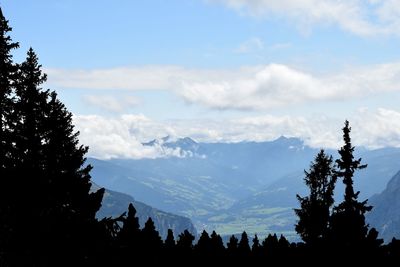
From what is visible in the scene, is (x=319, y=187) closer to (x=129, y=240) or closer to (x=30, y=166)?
(x=129, y=240)

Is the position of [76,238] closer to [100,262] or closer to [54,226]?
[54,226]

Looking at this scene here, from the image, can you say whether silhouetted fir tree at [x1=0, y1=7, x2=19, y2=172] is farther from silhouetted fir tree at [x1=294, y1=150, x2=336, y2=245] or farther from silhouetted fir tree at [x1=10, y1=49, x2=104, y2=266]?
silhouetted fir tree at [x1=294, y1=150, x2=336, y2=245]

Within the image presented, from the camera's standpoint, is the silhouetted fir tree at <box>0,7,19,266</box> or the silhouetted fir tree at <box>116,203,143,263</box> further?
the silhouetted fir tree at <box>116,203,143,263</box>

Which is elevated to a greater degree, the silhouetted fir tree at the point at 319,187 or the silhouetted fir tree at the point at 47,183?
the silhouetted fir tree at the point at 319,187

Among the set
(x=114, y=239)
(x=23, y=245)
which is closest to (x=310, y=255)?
(x=114, y=239)

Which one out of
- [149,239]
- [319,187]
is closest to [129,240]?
[149,239]

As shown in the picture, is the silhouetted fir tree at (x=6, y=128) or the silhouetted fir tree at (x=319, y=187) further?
the silhouetted fir tree at (x=319, y=187)

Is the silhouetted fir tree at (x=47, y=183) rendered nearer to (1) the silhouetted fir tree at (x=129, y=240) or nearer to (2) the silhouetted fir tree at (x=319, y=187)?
(1) the silhouetted fir tree at (x=129, y=240)

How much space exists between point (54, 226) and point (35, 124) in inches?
204

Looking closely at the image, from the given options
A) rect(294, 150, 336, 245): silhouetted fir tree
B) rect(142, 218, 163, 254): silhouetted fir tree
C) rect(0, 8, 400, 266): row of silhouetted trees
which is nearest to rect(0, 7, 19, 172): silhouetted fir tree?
rect(0, 8, 400, 266): row of silhouetted trees

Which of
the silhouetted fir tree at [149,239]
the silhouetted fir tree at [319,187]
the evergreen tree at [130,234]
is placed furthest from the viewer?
the silhouetted fir tree at [319,187]

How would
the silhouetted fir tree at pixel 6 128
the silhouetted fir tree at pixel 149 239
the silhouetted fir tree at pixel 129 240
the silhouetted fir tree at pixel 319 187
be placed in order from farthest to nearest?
the silhouetted fir tree at pixel 319 187 → the silhouetted fir tree at pixel 149 239 → the silhouetted fir tree at pixel 129 240 → the silhouetted fir tree at pixel 6 128

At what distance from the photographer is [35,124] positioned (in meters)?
27.0

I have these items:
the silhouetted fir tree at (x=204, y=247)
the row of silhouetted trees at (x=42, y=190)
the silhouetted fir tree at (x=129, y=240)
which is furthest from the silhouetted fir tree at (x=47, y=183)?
the silhouetted fir tree at (x=204, y=247)
